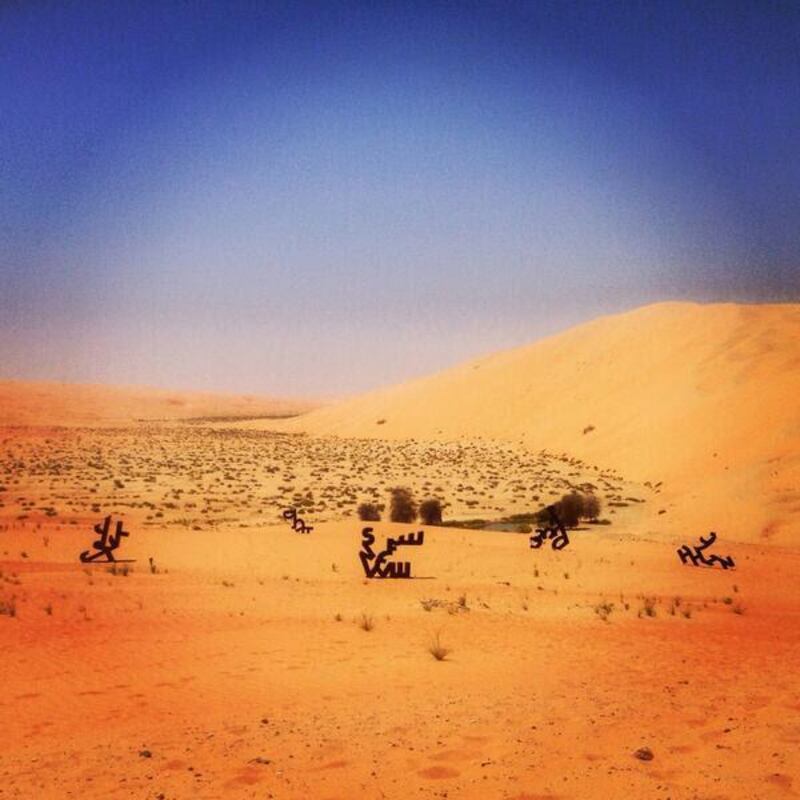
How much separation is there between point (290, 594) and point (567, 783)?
11.0 m

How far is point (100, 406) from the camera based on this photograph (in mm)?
152625

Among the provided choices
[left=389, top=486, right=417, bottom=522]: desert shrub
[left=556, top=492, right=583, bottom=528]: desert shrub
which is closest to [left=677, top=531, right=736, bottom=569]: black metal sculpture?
[left=556, top=492, right=583, bottom=528]: desert shrub

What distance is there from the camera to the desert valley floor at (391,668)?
293 inches

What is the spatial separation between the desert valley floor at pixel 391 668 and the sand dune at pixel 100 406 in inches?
4013

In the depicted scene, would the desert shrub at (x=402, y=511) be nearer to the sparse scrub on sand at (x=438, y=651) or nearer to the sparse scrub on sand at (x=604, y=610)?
the sparse scrub on sand at (x=604, y=610)

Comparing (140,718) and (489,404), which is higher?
(489,404)

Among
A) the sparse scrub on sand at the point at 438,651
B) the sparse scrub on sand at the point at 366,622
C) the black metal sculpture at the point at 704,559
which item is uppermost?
the black metal sculpture at the point at 704,559

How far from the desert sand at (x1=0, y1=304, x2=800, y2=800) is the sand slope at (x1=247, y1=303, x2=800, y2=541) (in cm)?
35

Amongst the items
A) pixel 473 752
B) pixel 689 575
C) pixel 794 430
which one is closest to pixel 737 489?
pixel 794 430

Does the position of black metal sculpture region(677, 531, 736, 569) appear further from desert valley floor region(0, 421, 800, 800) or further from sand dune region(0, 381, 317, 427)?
sand dune region(0, 381, 317, 427)

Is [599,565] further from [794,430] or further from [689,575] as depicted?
[794,430]

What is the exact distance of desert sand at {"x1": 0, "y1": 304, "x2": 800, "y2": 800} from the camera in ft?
24.8

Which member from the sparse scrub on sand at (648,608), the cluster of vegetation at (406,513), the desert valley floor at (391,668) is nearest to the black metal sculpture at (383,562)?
the desert valley floor at (391,668)

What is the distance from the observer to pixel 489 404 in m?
82.3
